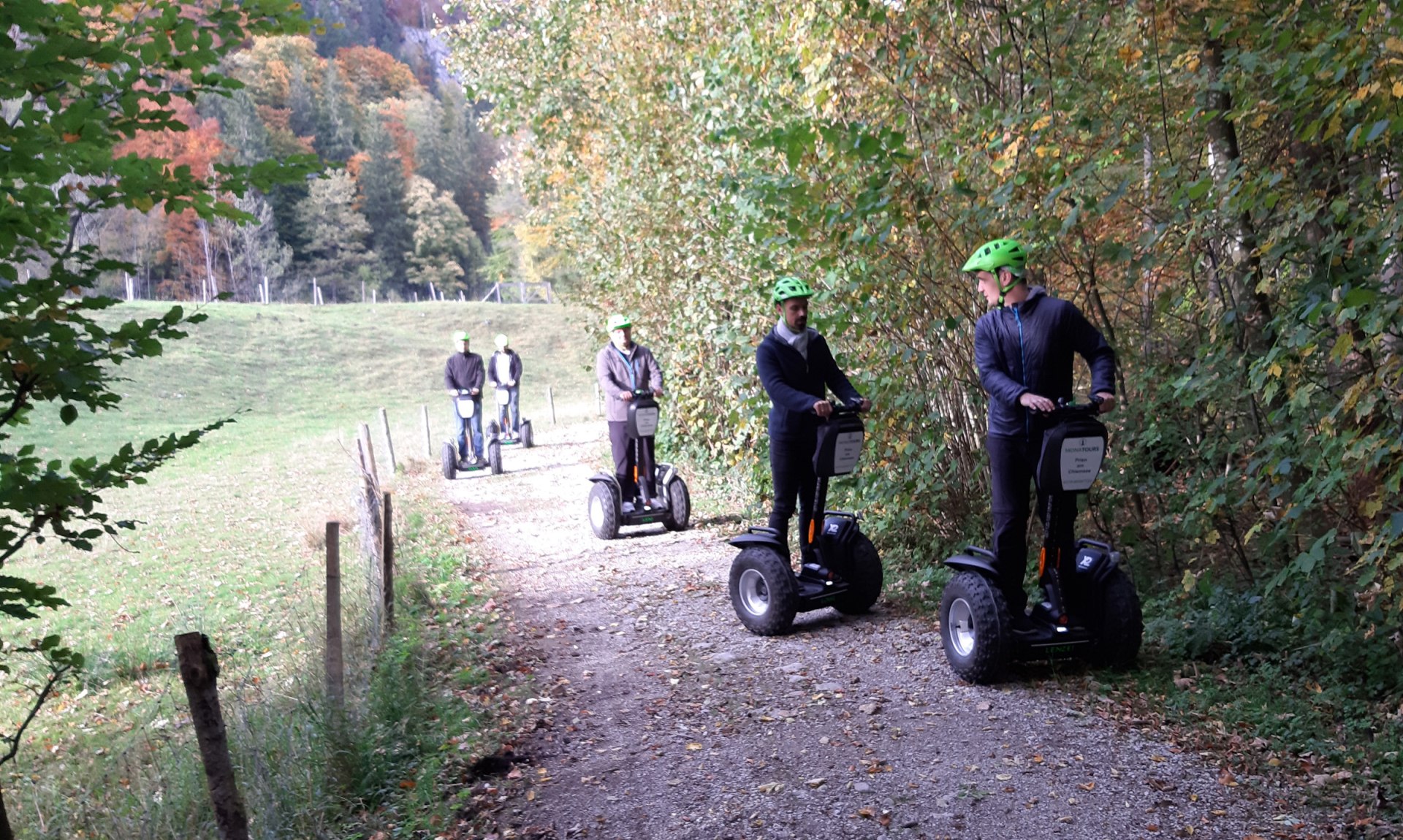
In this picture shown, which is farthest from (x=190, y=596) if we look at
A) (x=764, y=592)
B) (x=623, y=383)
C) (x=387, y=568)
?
Result: (x=764, y=592)

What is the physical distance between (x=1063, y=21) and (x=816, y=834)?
483 cm

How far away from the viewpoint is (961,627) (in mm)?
5500

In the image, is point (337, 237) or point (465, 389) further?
point (337, 237)

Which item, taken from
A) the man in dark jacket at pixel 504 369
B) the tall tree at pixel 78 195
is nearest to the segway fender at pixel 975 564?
the tall tree at pixel 78 195

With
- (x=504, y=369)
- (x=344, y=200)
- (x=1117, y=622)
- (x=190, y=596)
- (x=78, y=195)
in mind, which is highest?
(x=344, y=200)

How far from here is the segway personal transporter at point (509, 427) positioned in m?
20.7

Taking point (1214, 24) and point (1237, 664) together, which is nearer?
point (1214, 24)

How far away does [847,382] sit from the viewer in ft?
22.2

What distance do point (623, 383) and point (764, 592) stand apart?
14.5 ft

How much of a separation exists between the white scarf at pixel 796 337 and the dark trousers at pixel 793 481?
54 cm

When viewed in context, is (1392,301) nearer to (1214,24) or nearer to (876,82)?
(1214,24)

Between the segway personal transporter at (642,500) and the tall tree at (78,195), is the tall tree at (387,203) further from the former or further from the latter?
the tall tree at (78,195)

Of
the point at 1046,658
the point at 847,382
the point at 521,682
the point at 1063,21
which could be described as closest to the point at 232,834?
the point at 521,682

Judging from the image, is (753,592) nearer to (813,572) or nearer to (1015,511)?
(813,572)
